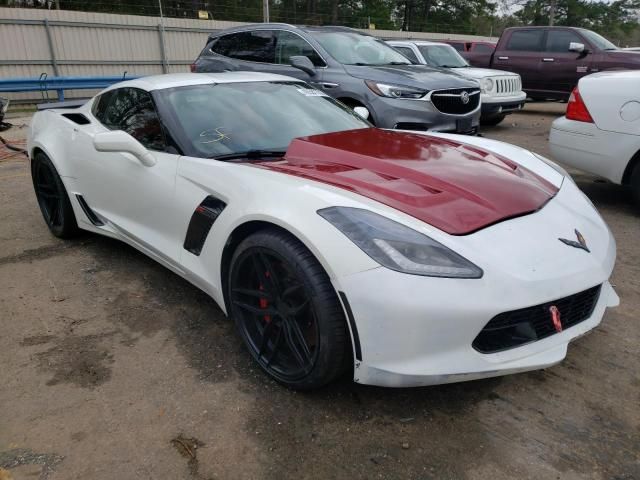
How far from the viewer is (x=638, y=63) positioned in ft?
31.0

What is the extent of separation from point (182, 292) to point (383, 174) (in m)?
1.53

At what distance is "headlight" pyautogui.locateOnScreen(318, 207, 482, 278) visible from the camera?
1873 mm

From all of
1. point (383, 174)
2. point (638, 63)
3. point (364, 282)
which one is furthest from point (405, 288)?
point (638, 63)

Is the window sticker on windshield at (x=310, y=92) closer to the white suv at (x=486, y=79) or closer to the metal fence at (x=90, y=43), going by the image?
the white suv at (x=486, y=79)

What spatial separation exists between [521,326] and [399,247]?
0.56m

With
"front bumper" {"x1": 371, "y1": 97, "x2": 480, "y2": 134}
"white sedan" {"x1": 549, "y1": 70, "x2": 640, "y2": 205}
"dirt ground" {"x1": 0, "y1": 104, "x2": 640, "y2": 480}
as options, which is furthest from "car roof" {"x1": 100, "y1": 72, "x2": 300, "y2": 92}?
"white sedan" {"x1": 549, "y1": 70, "x2": 640, "y2": 205}

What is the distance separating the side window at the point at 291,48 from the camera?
22.0 feet

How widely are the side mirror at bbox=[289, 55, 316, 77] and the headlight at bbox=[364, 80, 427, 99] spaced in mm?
792

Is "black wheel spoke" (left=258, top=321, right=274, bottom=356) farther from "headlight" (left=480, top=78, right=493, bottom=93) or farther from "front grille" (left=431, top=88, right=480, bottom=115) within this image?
"headlight" (left=480, top=78, right=493, bottom=93)

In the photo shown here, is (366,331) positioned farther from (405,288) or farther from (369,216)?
(369,216)

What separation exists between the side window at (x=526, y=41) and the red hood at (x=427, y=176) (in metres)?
9.28

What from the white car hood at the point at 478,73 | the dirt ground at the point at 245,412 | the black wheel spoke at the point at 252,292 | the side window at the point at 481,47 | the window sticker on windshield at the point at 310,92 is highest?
the window sticker on windshield at the point at 310,92

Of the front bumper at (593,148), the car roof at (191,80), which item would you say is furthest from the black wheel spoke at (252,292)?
the front bumper at (593,148)

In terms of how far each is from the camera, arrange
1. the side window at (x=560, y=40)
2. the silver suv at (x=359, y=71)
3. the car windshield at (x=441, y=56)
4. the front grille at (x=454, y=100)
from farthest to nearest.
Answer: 1. the side window at (x=560, y=40)
2. the car windshield at (x=441, y=56)
3. the front grille at (x=454, y=100)
4. the silver suv at (x=359, y=71)
